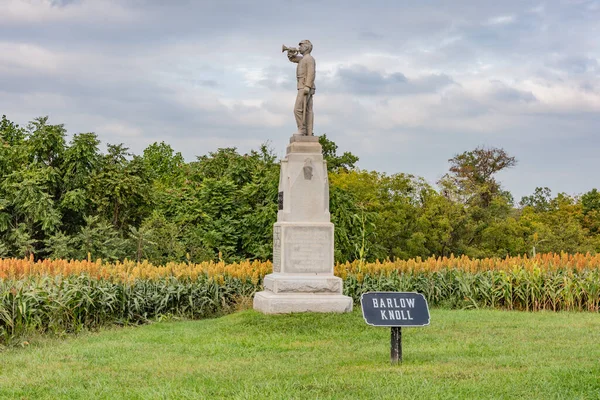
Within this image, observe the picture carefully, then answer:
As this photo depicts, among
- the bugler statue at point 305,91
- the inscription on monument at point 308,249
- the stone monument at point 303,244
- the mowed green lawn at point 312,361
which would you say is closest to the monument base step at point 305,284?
the stone monument at point 303,244

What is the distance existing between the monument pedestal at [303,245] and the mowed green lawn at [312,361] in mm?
462

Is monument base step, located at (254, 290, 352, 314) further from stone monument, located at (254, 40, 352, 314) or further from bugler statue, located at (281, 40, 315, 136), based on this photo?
bugler statue, located at (281, 40, 315, 136)

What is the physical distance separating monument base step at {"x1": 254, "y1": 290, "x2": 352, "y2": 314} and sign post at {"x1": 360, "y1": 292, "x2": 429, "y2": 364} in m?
4.95

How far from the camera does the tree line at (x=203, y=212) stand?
20.9 meters

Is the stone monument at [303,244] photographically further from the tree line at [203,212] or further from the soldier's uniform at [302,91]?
the tree line at [203,212]

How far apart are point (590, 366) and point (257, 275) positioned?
357 inches

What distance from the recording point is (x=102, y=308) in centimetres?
1362

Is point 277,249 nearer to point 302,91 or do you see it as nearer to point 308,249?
point 308,249

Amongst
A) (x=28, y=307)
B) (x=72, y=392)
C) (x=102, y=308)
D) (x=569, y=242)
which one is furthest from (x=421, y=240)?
(x=72, y=392)

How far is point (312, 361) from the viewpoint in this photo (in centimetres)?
902

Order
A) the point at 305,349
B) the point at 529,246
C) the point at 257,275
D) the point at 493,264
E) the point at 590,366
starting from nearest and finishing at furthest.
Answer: the point at 590,366 < the point at 305,349 < the point at 257,275 < the point at 493,264 < the point at 529,246

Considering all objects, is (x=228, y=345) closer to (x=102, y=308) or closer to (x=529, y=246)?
(x=102, y=308)

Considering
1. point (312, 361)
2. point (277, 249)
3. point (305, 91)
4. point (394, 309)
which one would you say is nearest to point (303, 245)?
point (277, 249)

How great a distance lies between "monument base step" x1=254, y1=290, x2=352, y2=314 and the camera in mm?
13234
